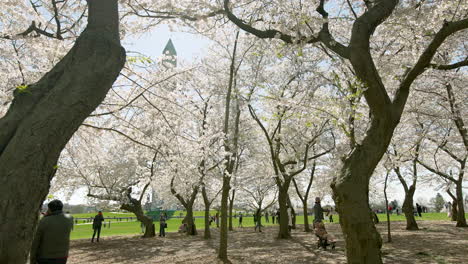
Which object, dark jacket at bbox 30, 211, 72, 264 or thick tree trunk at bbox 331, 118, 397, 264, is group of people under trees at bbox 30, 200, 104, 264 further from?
thick tree trunk at bbox 331, 118, 397, 264

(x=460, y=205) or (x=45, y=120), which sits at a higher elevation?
(x=45, y=120)

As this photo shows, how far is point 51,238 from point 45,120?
2.37 metres

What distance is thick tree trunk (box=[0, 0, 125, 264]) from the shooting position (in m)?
2.15

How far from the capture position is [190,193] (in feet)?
71.5

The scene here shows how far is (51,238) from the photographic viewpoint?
397 centimetres

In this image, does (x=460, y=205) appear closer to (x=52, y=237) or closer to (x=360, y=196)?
(x=360, y=196)

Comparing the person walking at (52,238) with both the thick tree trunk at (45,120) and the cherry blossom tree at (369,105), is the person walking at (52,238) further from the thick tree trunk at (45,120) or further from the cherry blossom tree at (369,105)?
the cherry blossom tree at (369,105)

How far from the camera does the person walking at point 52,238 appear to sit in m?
3.90

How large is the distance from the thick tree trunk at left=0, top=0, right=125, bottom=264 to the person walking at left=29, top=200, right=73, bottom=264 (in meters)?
1.97

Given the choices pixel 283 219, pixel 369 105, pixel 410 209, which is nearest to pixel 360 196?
pixel 369 105

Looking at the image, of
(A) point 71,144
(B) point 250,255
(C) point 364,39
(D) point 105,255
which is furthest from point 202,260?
(C) point 364,39

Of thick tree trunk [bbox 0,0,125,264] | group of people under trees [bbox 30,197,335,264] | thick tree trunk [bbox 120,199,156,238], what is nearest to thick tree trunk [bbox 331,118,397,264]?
thick tree trunk [bbox 0,0,125,264]

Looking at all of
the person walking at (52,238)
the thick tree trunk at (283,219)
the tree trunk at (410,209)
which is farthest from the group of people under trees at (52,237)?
the tree trunk at (410,209)

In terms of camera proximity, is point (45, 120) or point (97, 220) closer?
point (45, 120)
